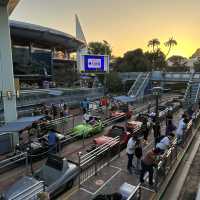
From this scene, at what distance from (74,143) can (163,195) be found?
7457 millimetres

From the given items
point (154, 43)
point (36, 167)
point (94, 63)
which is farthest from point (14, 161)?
point (154, 43)

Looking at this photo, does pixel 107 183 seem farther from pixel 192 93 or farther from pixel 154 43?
pixel 154 43

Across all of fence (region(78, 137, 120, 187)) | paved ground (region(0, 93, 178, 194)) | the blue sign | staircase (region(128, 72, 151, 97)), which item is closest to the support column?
paved ground (region(0, 93, 178, 194))

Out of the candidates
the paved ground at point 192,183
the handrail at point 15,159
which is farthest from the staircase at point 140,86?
the handrail at point 15,159

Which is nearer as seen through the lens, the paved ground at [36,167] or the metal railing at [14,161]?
the paved ground at [36,167]

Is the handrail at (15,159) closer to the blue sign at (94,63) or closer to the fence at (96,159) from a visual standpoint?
the fence at (96,159)

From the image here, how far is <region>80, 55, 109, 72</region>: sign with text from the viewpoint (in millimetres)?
24975

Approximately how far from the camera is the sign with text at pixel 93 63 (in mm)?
24975

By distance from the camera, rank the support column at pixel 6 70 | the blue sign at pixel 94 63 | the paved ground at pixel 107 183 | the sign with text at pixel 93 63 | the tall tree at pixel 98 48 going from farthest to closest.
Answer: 1. the tall tree at pixel 98 48
2. the blue sign at pixel 94 63
3. the sign with text at pixel 93 63
4. the support column at pixel 6 70
5. the paved ground at pixel 107 183

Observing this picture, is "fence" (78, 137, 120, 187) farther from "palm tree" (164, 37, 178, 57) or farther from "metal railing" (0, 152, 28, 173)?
"palm tree" (164, 37, 178, 57)

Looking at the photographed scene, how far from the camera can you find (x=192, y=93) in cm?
2894

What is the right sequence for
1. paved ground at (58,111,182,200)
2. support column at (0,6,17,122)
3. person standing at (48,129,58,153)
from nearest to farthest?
paved ground at (58,111,182,200) → person standing at (48,129,58,153) → support column at (0,6,17,122)

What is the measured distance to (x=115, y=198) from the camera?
606cm

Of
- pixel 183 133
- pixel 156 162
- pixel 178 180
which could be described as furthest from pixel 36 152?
pixel 183 133
